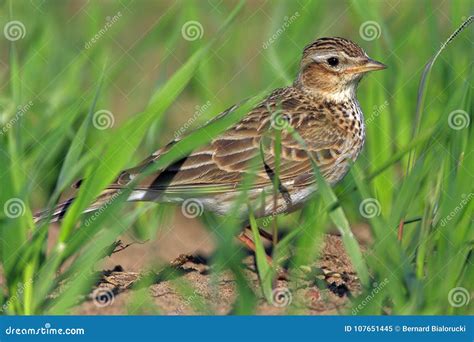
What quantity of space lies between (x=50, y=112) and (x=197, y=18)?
1212mm

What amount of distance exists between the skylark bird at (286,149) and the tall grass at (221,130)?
127 millimetres

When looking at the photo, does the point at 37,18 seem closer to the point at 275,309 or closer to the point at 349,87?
the point at 349,87

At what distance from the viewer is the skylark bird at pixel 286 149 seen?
19.2ft

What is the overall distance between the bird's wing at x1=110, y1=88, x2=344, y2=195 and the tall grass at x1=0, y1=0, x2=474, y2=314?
194 millimetres

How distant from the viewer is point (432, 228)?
206 inches

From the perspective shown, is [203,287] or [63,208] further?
[203,287]

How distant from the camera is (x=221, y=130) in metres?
4.95
